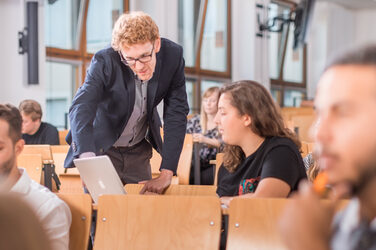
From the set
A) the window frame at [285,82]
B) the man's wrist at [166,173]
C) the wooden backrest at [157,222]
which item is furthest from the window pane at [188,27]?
the wooden backrest at [157,222]

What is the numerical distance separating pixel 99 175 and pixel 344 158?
1720 mm

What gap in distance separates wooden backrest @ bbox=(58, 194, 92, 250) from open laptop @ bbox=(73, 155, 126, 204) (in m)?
0.14

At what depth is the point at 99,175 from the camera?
2.29 meters

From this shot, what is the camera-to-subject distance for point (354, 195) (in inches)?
26.6

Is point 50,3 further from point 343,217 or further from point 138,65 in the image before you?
point 343,217

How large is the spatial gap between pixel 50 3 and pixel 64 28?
1.40 feet

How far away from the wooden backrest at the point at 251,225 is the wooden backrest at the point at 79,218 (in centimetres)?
53

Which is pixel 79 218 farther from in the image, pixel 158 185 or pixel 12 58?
pixel 12 58

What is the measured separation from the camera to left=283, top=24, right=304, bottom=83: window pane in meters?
13.5

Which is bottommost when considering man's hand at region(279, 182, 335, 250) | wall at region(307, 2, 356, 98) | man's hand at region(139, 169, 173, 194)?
man's hand at region(139, 169, 173, 194)

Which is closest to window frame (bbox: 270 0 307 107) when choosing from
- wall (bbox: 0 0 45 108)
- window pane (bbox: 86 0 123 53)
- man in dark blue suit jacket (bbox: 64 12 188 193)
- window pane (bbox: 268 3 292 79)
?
window pane (bbox: 268 3 292 79)

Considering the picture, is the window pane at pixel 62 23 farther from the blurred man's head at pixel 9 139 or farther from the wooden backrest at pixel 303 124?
the blurred man's head at pixel 9 139

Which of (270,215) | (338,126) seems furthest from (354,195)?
(270,215)

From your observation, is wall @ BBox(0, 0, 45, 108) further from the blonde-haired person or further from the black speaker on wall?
the blonde-haired person
